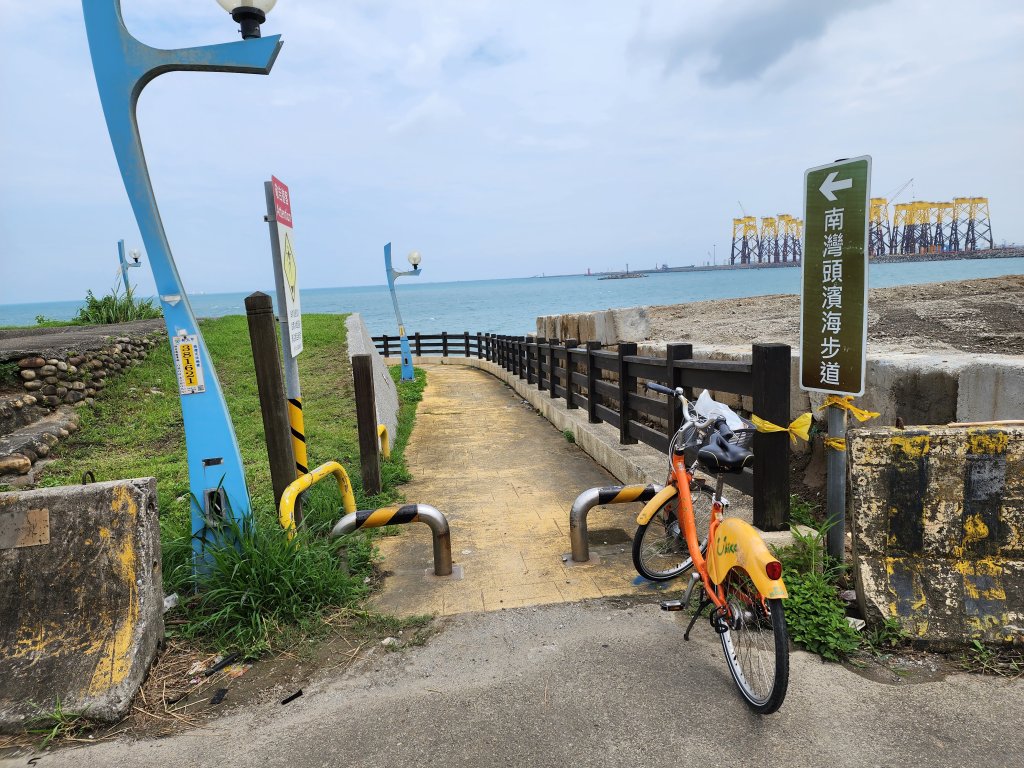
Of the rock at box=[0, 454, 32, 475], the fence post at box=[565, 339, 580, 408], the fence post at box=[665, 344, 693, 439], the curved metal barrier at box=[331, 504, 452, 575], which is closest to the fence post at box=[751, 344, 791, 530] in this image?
the fence post at box=[665, 344, 693, 439]

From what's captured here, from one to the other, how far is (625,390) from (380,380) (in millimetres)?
5159

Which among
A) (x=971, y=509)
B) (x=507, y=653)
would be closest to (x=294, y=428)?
(x=507, y=653)

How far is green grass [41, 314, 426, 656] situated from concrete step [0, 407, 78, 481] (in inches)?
6.3

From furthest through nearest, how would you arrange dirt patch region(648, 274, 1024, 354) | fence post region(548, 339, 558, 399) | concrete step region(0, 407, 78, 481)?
fence post region(548, 339, 558, 399)
concrete step region(0, 407, 78, 481)
dirt patch region(648, 274, 1024, 354)

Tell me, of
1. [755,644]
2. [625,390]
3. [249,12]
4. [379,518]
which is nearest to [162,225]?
[249,12]

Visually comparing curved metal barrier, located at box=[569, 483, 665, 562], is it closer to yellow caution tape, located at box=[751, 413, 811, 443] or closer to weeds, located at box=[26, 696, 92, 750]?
yellow caution tape, located at box=[751, 413, 811, 443]

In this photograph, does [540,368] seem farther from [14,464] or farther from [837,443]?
[837,443]

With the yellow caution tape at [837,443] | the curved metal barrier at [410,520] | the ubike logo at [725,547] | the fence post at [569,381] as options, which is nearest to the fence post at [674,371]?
the yellow caution tape at [837,443]

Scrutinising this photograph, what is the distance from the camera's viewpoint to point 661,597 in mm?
3721

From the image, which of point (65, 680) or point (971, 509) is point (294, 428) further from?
point (971, 509)

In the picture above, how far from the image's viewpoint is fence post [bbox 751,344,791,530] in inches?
148

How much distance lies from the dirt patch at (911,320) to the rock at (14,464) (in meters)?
8.52

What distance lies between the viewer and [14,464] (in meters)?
6.74

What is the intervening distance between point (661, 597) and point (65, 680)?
3099mm
